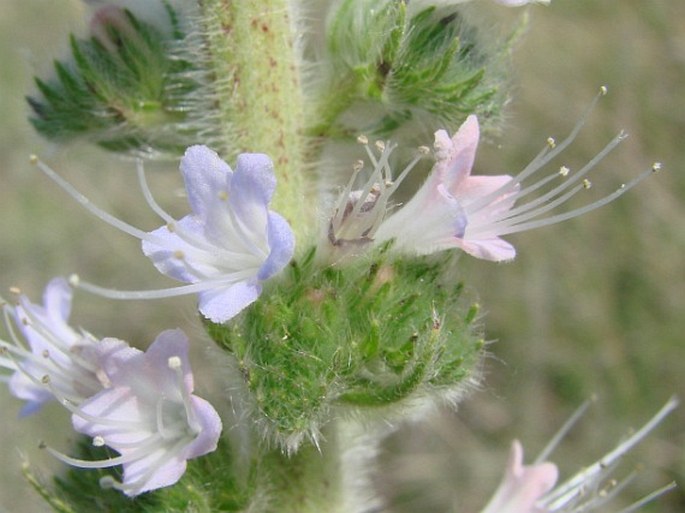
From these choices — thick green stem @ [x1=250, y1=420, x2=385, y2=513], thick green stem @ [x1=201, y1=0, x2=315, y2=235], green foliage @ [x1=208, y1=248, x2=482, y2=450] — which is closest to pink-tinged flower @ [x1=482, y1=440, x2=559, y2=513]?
thick green stem @ [x1=250, y1=420, x2=385, y2=513]

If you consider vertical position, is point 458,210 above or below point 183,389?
above

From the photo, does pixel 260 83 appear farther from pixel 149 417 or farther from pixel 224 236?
pixel 149 417

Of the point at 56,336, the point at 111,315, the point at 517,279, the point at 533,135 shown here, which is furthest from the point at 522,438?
the point at 56,336

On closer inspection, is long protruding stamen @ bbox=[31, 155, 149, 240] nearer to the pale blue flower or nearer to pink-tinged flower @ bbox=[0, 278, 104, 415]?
the pale blue flower

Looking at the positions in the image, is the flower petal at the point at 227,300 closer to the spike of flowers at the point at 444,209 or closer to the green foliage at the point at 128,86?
the spike of flowers at the point at 444,209

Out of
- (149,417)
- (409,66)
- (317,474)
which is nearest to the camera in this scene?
(149,417)

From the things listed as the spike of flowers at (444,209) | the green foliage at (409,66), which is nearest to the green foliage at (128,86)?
the green foliage at (409,66)

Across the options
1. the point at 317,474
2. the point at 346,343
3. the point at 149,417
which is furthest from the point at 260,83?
the point at 317,474
